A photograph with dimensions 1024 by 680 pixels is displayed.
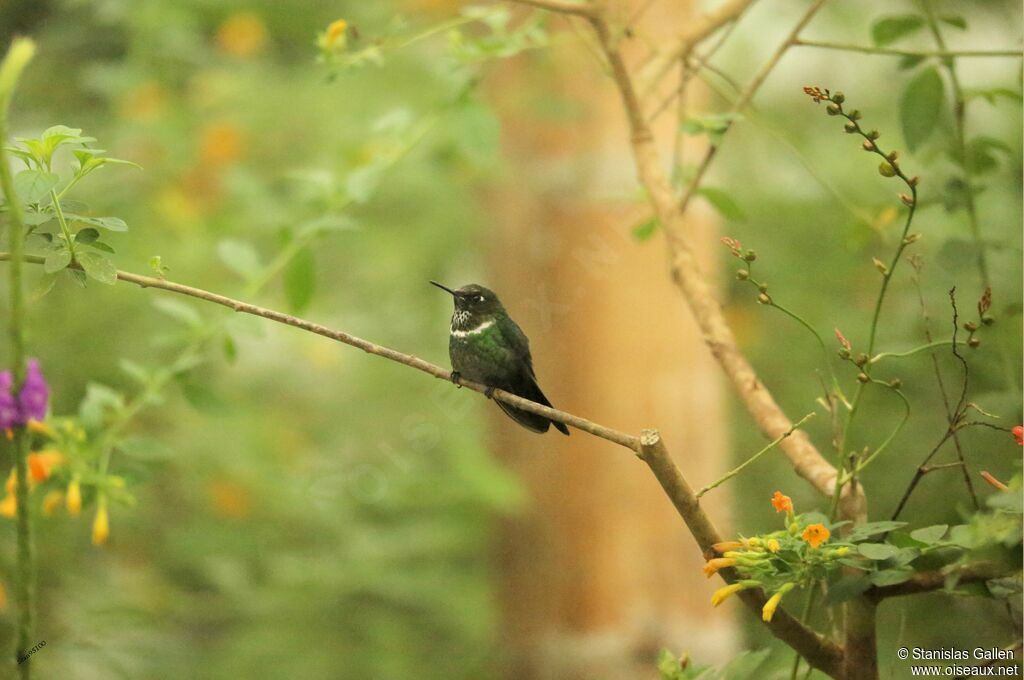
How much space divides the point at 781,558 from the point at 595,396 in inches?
48.2

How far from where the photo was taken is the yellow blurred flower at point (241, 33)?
260cm

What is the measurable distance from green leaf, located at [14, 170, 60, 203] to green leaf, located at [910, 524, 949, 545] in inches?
29.6

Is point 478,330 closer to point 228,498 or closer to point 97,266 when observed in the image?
point 97,266

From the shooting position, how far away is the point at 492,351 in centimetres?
110

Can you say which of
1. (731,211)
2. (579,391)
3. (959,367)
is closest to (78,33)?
(579,391)

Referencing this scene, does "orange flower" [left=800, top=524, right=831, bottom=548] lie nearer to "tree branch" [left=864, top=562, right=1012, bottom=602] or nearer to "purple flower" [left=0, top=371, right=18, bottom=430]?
"tree branch" [left=864, top=562, right=1012, bottom=602]

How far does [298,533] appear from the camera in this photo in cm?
246

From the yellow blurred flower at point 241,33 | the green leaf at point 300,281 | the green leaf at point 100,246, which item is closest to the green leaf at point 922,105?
the green leaf at point 300,281

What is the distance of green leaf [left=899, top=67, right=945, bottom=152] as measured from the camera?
1.20 meters

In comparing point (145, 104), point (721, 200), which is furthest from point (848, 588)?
point (145, 104)

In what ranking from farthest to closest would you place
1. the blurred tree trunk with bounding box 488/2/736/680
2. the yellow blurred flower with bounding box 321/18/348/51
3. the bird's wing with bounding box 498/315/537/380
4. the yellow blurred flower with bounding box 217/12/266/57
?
the yellow blurred flower with bounding box 217/12/266/57 < the blurred tree trunk with bounding box 488/2/736/680 < the yellow blurred flower with bounding box 321/18/348/51 < the bird's wing with bounding box 498/315/537/380

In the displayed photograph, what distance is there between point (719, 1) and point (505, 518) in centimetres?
131

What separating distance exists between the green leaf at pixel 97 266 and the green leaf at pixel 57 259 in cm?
1

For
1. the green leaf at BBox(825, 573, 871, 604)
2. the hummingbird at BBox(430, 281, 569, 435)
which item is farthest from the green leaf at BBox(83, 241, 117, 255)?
the green leaf at BBox(825, 573, 871, 604)
